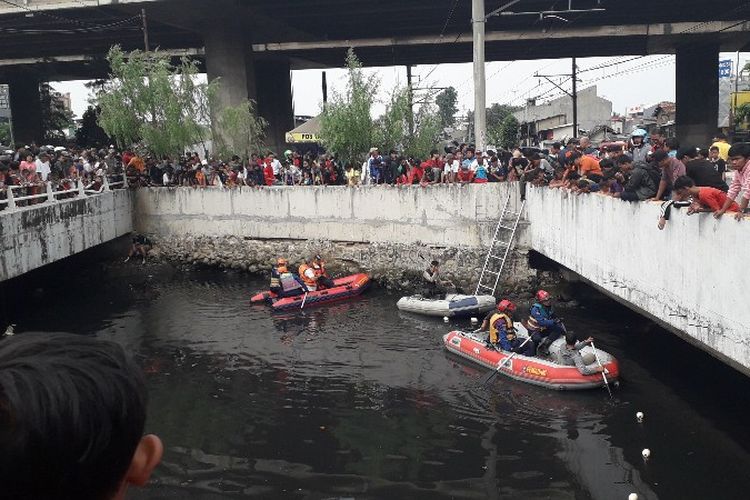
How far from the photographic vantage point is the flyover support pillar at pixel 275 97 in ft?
155

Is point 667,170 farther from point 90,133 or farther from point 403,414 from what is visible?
point 90,133

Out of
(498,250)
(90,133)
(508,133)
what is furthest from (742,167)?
(90,133)

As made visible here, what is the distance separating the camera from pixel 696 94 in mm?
40812

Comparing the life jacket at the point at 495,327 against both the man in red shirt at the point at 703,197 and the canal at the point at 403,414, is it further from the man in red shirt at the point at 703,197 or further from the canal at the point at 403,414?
the man in red shirt at the point at 703,197

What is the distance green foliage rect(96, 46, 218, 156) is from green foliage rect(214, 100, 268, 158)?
5.16 ft

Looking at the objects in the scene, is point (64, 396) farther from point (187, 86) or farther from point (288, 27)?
point (288, 27)

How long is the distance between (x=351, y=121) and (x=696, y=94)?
914 inches

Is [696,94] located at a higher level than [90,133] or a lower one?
higher

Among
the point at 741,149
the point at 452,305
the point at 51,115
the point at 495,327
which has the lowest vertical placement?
the point at 452,305

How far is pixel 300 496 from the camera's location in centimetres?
1071

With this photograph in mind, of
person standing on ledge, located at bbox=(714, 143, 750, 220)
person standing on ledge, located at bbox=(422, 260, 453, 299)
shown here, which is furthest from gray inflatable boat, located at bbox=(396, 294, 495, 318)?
person standing on ledge, located at bbox=(714, 143, 750, 220)

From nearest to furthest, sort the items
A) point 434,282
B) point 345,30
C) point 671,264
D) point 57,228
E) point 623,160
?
point 671,264 < point 623,160 < point 57,228 < point 434,282 < point 345,30

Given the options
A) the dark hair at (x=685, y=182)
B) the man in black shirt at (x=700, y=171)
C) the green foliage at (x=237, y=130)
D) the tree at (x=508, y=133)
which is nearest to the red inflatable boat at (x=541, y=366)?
the man in black shirt at (x=700, y=171)

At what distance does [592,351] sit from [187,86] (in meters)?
24.8
